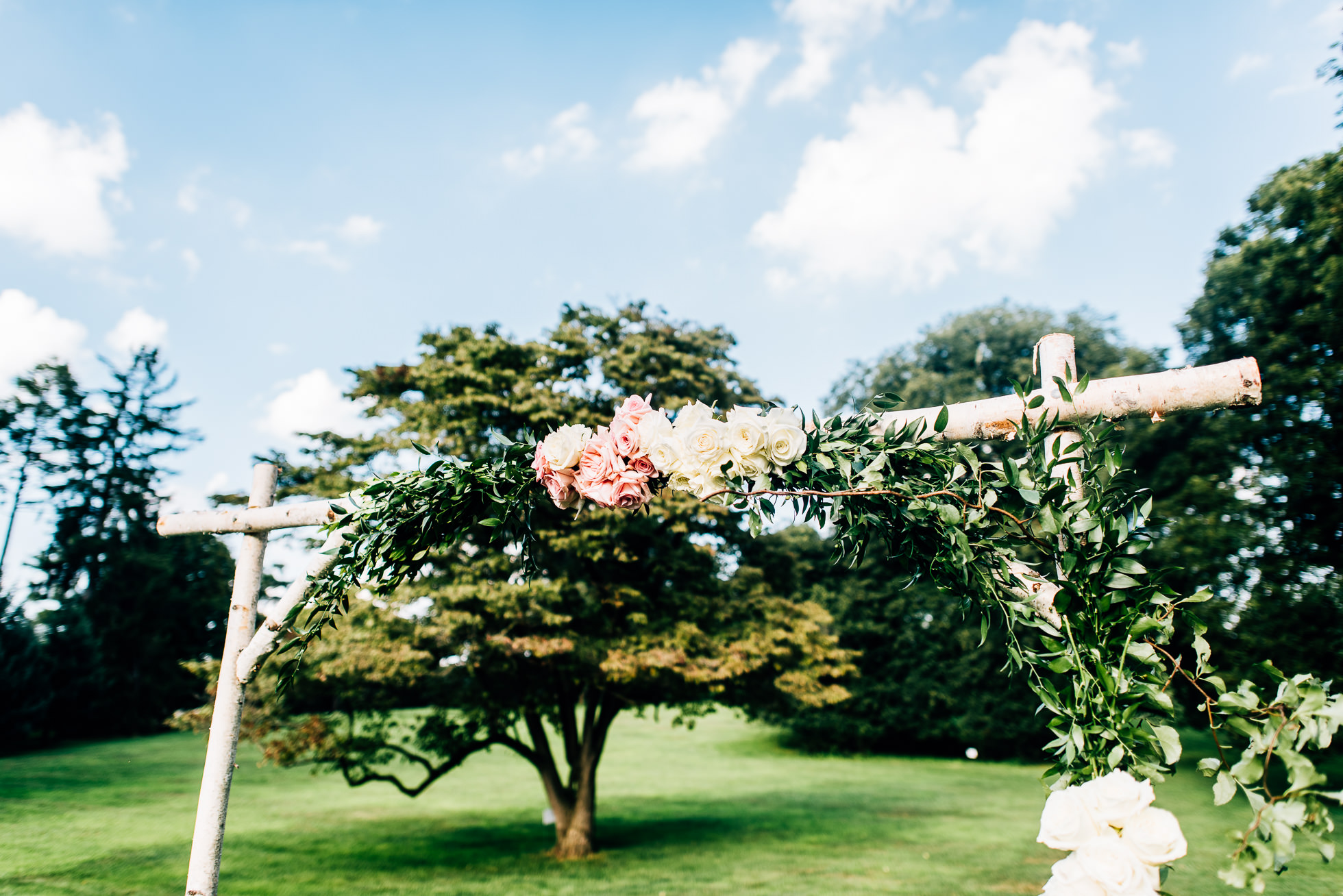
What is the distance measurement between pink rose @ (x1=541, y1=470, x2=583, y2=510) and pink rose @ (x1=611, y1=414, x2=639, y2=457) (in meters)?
0.20

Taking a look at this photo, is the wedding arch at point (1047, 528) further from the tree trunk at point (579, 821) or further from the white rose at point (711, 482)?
the tree trunk at point (579, 821)

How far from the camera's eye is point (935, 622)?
19078 millimetres

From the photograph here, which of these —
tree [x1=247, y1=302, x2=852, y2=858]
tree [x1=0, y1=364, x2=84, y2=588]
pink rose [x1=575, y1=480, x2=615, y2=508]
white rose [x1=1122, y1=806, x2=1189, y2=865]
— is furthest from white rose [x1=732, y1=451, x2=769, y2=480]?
tree [x1=0, y1=364, x2=84, y2=588]

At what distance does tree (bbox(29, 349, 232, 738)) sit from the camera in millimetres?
21984

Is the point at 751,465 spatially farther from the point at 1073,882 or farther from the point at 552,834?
the point at 552,834

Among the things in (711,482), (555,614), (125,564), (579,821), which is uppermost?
(125,564)

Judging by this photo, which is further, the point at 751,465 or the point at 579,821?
the point at 579,821

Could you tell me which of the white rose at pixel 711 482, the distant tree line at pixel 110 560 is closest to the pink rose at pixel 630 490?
the white rose at pixel 711 482

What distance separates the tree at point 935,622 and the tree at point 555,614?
8.55 m

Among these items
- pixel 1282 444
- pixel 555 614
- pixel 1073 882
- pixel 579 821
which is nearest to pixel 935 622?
pixel 1282 444

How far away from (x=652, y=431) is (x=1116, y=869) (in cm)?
153

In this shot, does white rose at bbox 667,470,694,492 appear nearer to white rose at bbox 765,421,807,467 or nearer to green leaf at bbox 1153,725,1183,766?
white rose at bbox 765,421,807,467

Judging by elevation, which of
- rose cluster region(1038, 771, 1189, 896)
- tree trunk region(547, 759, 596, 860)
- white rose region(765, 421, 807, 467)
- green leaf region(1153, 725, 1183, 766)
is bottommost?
tree trunk region(547, 759, 596, 860)

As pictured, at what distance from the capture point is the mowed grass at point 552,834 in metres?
8.16
